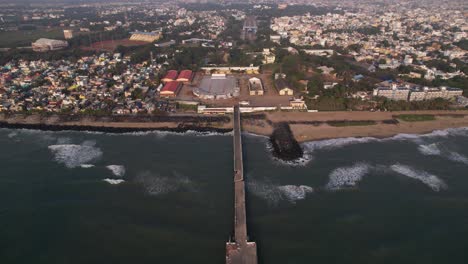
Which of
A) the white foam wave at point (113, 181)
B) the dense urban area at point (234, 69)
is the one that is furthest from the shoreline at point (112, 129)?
the white foam wave at point (113, 181)

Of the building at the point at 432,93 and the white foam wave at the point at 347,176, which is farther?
the building at the point at 432,93

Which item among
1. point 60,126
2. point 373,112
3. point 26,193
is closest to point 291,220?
point 26,193

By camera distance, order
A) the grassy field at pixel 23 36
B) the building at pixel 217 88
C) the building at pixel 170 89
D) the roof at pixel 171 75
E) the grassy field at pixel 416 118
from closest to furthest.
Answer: the grassy field at pixel 416 118, the building at pixel 217 88, the building at pixel 170 89, the roof at pixel 171 75, the grassy field at pixel 23 36

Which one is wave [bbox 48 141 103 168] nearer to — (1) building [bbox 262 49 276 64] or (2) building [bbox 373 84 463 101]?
(2) building [bbox 373 84 463 101]

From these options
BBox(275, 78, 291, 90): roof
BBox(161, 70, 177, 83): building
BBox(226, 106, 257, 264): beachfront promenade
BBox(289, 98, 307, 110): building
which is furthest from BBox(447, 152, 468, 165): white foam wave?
BBox(161, 70, 177, 83): building

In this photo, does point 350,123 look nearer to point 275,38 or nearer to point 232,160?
point 232,160

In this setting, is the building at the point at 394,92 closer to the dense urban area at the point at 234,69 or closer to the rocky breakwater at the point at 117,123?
the dense urban area at the point at 234,69

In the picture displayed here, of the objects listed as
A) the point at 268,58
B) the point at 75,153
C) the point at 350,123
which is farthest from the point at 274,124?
the point at 268,58
